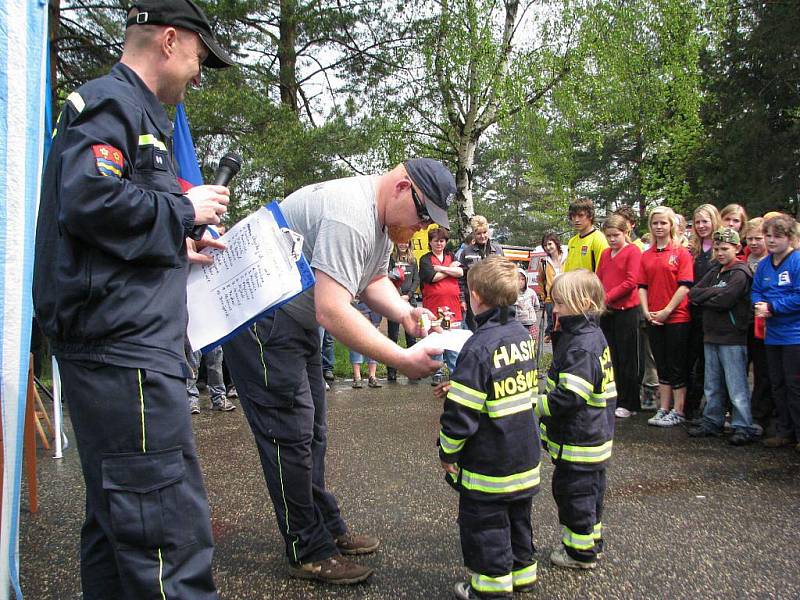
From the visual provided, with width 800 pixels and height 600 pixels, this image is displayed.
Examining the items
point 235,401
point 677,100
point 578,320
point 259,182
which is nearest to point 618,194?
point 677,100

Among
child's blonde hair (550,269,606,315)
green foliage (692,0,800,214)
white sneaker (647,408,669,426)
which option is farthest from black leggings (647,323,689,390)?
green foliage (692,0,800,214)

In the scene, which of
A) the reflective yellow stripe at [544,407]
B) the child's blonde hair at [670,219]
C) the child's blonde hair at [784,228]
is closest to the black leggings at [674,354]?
the child's blonde hair at [670,219]

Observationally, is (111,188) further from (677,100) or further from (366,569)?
(677,100)

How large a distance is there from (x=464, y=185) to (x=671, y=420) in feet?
32.7

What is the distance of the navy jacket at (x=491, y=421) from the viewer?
2.69m

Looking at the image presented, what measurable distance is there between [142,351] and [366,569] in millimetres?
1788

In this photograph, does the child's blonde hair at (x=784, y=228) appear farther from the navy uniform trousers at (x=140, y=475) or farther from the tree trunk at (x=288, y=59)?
the tree trunk at (x=288, y=59)

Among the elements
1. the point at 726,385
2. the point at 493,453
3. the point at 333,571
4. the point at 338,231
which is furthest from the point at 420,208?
the point at 726,385

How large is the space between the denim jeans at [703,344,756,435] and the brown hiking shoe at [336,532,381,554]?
388 centimetres

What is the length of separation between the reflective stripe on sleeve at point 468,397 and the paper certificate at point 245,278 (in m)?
0.87

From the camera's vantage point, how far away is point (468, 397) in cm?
268

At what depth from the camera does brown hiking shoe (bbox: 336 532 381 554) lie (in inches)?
130

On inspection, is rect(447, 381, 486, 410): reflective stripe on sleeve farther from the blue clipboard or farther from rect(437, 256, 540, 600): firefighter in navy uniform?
the blue clipboard

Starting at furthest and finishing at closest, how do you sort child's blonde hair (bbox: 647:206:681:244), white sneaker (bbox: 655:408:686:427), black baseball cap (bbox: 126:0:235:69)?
1. child's blonde hair (bbox: 647:206:681:244)
2. white sneaker (bbox: 655:408:686:427)
3. black baseball cap (bbox: 126:0:235:69)
